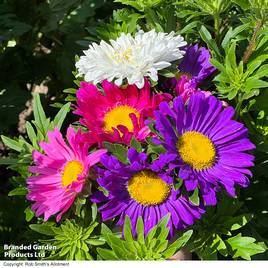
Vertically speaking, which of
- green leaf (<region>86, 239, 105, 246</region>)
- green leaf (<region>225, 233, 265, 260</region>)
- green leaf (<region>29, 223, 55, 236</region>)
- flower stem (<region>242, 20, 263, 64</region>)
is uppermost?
flower stem (<region>242, 20, 263, 64</region>)

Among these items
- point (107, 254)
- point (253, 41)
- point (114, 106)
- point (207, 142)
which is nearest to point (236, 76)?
point (253, 41)

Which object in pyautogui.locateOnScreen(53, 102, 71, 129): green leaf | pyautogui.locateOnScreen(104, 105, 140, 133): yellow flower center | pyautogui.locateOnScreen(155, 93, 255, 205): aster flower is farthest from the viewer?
pyautogui.locateOnScreen(53, 102, 71, 129): green leaf

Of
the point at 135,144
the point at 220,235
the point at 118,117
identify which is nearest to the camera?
the point at 135,144

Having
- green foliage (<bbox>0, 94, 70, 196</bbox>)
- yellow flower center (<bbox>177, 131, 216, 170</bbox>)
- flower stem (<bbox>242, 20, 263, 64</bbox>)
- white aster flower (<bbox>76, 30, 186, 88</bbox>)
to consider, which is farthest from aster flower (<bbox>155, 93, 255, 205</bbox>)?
green foliage (<bbox>0, 94, 70, 196</bbox>)

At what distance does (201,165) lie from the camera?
1.16m

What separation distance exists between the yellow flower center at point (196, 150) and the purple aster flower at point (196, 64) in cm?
21

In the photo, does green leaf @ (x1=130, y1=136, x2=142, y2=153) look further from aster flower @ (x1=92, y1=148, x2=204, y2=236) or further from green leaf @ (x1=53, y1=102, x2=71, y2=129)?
green leaf @ (x1=53, y1=102, x2=71, y2=129)

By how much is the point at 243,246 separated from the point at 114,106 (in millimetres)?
466

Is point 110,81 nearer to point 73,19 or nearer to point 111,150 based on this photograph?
point 111,150

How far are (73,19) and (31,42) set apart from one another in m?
0.20

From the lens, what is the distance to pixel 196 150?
117 centimetres

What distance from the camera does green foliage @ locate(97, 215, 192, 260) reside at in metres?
1.15

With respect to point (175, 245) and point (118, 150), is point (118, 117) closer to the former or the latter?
point (118, 150)

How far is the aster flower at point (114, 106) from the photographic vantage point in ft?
3.89
